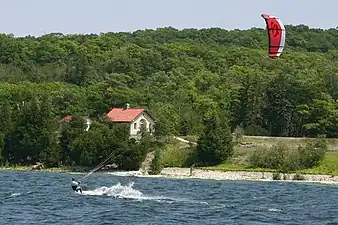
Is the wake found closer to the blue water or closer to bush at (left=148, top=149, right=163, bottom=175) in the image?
the blue water

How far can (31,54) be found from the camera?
171 m

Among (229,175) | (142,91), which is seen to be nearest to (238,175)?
(229,175)

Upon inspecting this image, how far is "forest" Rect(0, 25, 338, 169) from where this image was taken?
94.2 meters

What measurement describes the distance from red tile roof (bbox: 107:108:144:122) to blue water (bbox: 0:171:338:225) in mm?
33831

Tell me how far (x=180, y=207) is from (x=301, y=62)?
105 metres

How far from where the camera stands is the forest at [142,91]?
94250 mm

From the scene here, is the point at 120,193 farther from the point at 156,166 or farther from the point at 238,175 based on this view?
the point at 156,166

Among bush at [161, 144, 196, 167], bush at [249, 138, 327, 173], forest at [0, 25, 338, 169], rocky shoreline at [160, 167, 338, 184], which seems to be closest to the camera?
rocky shoreline at [160, 167, 338, 184]

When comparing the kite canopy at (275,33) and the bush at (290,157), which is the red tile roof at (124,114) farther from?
the kite canopy at (275,33)

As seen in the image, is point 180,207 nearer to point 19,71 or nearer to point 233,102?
point 233,102

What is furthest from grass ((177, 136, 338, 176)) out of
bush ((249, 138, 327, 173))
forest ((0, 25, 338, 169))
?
forest ((0, 25, 338, 169))

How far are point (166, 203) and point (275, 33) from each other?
61.2ft

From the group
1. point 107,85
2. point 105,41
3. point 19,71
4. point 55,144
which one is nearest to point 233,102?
point 107,85

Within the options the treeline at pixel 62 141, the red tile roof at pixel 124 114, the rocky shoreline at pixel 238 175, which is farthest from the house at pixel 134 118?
the rocky shoreline at pixel 238 175
